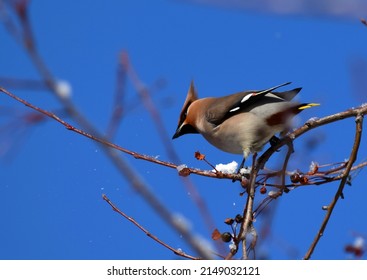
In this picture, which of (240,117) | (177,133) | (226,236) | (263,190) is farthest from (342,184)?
(177,133)

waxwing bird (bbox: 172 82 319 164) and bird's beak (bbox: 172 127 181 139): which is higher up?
bird's beak (bbox: 172 127 181 139)

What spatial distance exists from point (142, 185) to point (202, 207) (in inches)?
13.5

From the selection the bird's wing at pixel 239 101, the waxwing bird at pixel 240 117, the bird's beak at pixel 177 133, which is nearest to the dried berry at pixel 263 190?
the waxwing bird at pixel 240 117

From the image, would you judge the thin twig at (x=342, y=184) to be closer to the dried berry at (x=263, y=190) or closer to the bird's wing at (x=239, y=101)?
the dried berry at (x=263, y=190)

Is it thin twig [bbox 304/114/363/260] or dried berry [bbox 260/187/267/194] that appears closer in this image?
thin twig [bbox 304/114/363/260]

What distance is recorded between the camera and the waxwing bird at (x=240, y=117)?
7.59 feet

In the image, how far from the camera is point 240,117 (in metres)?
2.55

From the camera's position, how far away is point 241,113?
257 cm

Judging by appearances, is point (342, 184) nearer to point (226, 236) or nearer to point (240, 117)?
point (226, 236)

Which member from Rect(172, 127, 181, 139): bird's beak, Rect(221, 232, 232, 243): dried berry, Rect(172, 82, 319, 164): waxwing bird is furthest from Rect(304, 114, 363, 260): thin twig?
Rect(172, 127, 181, 139): bird's beak

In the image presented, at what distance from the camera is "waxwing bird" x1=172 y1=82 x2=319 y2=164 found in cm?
231

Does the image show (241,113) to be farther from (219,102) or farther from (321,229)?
(321,229)

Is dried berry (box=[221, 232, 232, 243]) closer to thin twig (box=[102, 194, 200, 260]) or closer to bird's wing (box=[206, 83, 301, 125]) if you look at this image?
thin twig (box=[102, 194, 200, 260])
